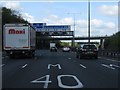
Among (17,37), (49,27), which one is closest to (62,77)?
(17,37)

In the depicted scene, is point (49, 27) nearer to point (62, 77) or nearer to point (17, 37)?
point (17, 37)

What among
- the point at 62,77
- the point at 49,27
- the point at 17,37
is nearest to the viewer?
the point at 62,77

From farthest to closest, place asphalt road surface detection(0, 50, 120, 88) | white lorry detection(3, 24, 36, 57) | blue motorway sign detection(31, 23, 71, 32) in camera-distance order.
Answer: blue motorway sign detection(31, 23, 71, 32) → white lorry detection(3, 24, 36, 57) → asphalt road surface detection(0, 50, 120, 88)

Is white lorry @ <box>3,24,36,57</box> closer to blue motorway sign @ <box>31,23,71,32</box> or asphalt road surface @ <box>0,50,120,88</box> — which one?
asphalt road surface @ <box>0,50,120,88</box>

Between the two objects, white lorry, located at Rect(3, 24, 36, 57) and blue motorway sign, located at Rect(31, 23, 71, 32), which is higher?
blue motorway sign, located at Rect(31, 23, 71, 32)

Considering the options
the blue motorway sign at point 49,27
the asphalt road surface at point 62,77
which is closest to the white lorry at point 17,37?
the asphalt road surface at point 62,77

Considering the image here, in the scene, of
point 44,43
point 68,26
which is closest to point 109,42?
point 68,26

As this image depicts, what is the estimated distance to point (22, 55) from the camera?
4469 cm

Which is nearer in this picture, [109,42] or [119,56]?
[119,56]

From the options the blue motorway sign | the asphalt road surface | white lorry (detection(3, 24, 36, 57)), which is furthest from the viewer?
the blue motorway sign

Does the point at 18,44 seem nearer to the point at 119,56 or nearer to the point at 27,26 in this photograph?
the point at 27,26

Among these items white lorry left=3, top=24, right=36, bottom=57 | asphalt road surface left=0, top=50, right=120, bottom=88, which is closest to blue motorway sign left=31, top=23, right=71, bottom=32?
white lorry left=3, top=24, right=36, bottom=57

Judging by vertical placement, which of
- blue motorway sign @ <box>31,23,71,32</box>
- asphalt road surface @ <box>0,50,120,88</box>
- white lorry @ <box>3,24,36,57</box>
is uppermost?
blue motorway sign @ <box>31,23,71,32</box>

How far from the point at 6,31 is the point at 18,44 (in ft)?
6.24
